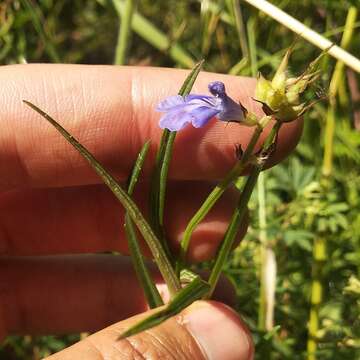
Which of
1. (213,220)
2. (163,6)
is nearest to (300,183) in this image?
(213,220)

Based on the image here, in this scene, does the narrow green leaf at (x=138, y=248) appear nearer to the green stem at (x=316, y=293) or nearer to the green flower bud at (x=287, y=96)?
the green flower bud at (x=287, y=96)

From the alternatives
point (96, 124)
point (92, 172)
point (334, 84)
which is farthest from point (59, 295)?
point (334, 84)

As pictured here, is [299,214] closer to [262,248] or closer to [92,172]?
[262,248]

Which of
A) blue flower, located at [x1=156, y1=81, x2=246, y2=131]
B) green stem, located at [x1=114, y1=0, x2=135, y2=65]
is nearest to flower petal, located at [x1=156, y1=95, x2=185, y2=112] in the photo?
blue flower, located at [x1=156, y1=81, x2=246, y2=131]

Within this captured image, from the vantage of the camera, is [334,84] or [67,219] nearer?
[334,84]

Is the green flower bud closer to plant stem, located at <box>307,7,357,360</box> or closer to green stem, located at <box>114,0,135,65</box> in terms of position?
plant stem, located at <box>307,7,357,360</box>
